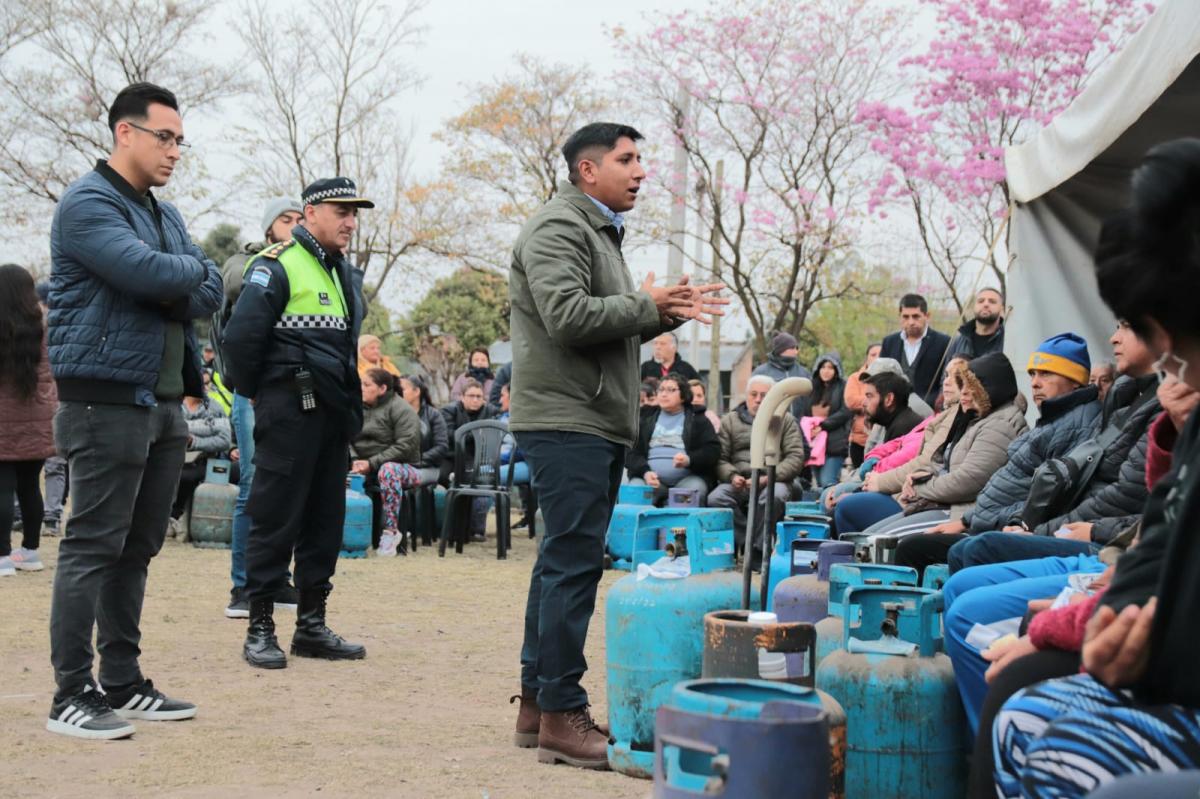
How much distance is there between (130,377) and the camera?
454 cm

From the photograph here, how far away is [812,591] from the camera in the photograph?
4.77 m

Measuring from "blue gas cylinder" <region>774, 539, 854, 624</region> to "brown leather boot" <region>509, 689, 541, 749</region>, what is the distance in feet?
3.06

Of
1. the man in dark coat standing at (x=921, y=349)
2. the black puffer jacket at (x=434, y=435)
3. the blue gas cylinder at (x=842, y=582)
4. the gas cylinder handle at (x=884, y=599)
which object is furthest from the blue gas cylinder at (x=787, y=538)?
Result: the black puffer jacket at (x=434, y=435)

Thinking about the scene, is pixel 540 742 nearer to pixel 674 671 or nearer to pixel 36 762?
pixel 674 671

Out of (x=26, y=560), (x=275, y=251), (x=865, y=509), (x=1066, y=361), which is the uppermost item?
(x=275, y=251)

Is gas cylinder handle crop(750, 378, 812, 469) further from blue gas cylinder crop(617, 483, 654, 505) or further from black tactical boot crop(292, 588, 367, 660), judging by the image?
blue gas cylinder crop(617, 483, 654, 505)

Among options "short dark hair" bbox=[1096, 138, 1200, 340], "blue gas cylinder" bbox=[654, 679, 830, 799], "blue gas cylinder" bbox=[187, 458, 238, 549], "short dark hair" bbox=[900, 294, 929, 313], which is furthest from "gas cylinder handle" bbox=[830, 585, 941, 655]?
"blue gas cylinder" bbox=[187, 458, 238, 549]

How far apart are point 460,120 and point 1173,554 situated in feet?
94.7

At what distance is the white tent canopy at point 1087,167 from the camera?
5930 millimetres

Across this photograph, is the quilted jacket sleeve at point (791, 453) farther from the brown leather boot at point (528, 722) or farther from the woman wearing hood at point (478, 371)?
the brown leather boot at point (528, 722)

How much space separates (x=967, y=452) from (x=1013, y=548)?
6.84 ft

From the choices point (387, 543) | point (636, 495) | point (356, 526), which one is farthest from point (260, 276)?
point (387, 543)

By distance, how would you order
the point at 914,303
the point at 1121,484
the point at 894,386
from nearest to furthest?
the point at 1121,484, the point at 894,386, the point at 914,303

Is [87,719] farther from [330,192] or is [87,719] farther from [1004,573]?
[1004,573]
